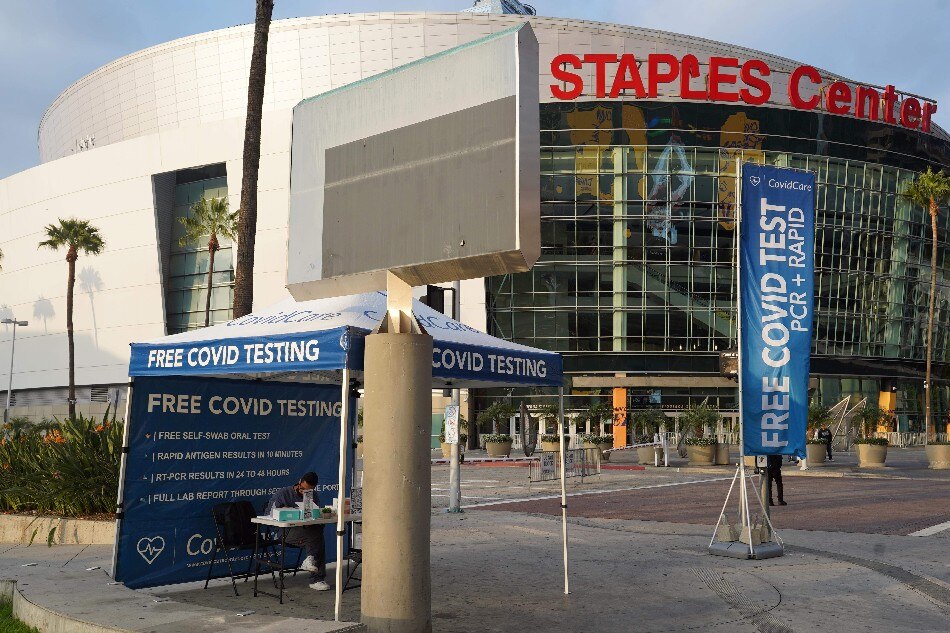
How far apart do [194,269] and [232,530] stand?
67257 mm

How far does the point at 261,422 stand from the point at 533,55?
5976mm

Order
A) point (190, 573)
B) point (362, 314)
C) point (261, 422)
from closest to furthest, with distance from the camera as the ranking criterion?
point (362, 314) → point (190, 573) → point (261, 422)

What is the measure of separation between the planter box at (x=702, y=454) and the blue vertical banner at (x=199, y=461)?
27.5 meters

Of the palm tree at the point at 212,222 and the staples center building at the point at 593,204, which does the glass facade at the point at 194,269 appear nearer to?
the staples center building at the point at 593,204

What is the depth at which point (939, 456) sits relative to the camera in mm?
36625

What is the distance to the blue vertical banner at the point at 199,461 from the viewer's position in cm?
988

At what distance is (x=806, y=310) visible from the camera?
13.3m

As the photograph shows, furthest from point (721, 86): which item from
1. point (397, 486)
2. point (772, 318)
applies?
point (397, 486)

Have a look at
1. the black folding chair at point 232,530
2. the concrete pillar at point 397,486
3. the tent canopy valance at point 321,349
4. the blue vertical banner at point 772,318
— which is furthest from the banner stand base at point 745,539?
the black folding chair at point 232,530

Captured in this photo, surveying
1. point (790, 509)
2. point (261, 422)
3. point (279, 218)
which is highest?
point (279, 218)

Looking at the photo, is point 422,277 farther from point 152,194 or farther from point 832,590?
point 152,194

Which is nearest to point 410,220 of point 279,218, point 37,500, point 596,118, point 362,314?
point 362,314

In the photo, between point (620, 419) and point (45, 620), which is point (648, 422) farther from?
point (45, 620)

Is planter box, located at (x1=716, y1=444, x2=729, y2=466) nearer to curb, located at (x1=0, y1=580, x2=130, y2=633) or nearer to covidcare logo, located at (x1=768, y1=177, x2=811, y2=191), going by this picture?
covidcare logo, located at (x1=768, y1=177, x2=811, y2=191)
